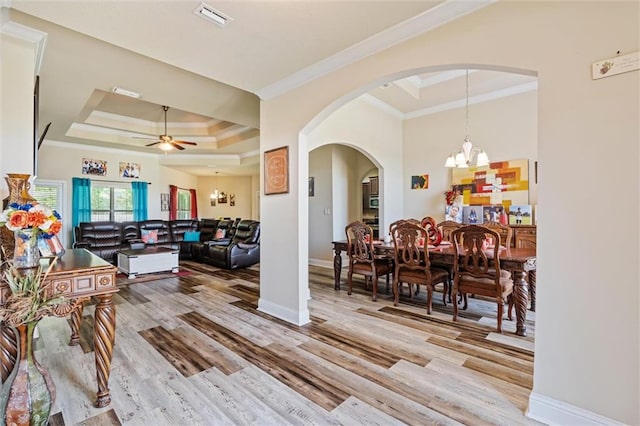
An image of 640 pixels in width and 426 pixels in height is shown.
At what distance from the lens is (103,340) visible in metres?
1.86

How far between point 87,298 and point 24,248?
460 mm

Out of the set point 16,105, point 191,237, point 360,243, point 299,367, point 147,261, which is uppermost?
point 16,105

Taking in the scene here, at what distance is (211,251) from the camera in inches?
258

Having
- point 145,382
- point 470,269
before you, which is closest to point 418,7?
point 470,269

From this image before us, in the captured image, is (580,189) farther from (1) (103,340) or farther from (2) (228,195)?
(2) (228,195)

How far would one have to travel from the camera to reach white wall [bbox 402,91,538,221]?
4.68m

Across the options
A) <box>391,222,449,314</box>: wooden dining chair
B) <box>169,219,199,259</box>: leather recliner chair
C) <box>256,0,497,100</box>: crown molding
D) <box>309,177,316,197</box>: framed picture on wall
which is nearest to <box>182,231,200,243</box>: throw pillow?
<box>169,219,199,259</box>: leather recliner chair

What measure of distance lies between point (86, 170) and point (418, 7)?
320 inches

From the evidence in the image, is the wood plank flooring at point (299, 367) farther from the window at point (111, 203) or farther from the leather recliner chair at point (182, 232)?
the window at point (111, 203)

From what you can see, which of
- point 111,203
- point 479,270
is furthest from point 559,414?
point 111,203

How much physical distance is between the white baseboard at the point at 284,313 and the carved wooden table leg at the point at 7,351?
6.99 ft

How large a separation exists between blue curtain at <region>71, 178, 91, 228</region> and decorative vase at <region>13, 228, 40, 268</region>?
6579 millimetres

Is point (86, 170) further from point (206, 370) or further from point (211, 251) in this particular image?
point (206, 370)

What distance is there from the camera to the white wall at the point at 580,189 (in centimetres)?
150
